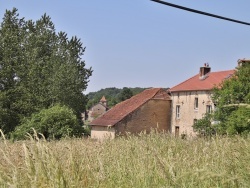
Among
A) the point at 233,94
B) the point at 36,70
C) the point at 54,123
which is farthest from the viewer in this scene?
the point at 36,70

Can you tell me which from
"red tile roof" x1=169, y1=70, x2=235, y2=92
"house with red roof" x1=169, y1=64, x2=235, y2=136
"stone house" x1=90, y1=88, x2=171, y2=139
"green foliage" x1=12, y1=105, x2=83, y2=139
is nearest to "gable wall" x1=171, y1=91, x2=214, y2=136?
"house with red roof" x1=169, y1=64, x2=235, y2=136

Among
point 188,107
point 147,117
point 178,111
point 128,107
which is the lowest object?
point 147,117

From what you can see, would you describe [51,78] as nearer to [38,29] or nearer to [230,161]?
[38,29]

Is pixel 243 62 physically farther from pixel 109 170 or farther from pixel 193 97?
pixel 109 170

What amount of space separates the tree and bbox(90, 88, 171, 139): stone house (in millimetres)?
4393

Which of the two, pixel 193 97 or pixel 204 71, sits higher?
pixel 204 71

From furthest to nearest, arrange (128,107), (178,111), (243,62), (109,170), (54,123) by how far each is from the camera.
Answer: (178,111)
(128,107)
(243,62)
(54,123)
(109,170)

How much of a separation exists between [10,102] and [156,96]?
63.7ft

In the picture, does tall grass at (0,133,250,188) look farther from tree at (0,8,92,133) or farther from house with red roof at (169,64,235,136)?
house with red roof at (169,64,235,136)

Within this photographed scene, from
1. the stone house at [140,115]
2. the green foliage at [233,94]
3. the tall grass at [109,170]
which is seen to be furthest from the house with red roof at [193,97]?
the tall grass at [109,170]

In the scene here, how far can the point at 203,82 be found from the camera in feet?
172

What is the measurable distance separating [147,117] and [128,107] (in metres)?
2.96

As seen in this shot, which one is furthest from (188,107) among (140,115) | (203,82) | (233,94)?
(233,94)

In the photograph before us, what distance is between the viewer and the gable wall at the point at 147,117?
1993 inches
